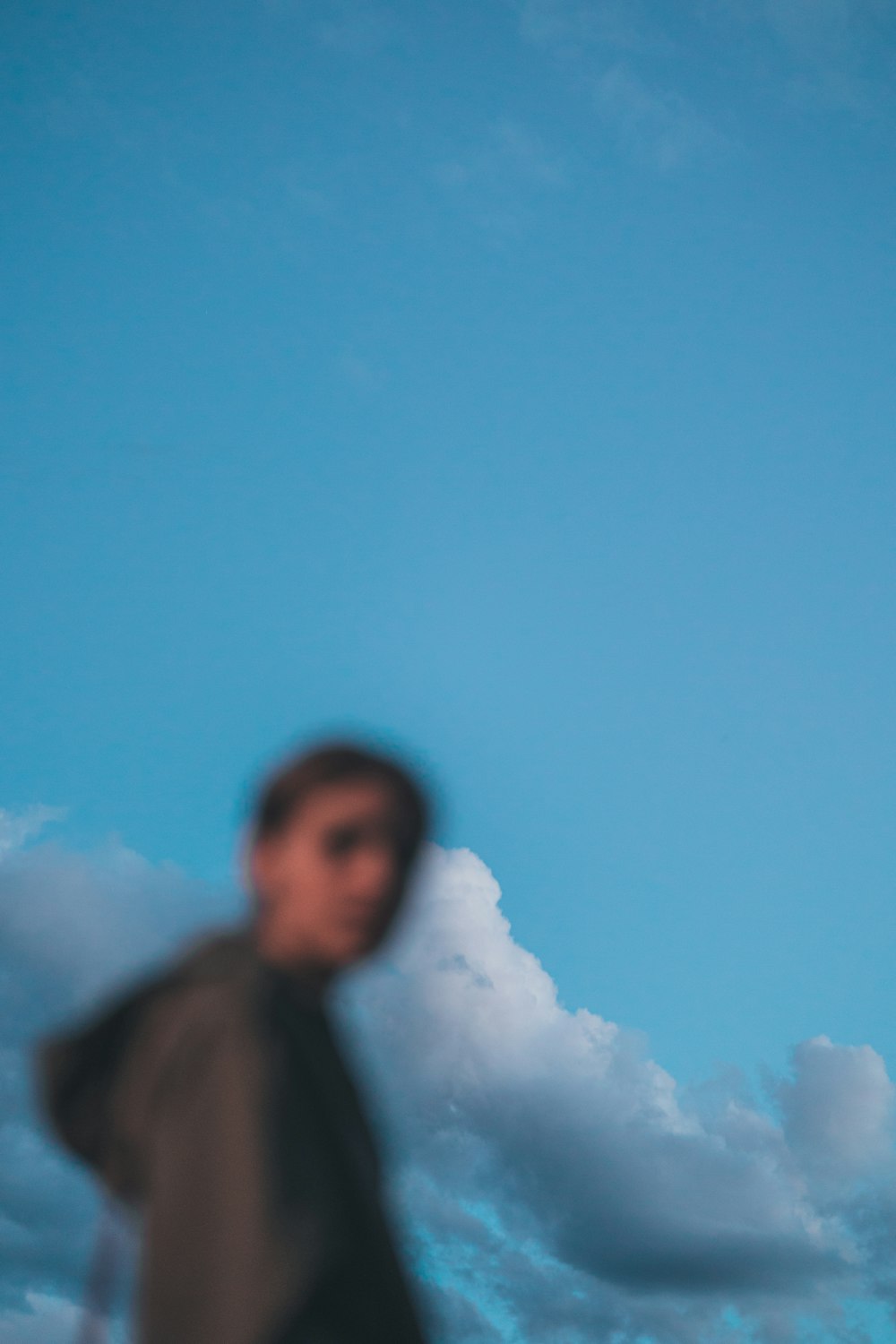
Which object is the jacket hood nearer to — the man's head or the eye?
the man's head

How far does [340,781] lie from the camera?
2.99 m

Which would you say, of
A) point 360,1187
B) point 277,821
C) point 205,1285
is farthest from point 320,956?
point 205,1285

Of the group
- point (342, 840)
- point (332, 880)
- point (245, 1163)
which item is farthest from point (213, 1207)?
point (342, 840)

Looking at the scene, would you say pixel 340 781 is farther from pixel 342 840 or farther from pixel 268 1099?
pixel 268 1099

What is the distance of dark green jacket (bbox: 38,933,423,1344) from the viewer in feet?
6.93

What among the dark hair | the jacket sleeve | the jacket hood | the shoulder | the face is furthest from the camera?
the dark hair

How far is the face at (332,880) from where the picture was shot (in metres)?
2.84

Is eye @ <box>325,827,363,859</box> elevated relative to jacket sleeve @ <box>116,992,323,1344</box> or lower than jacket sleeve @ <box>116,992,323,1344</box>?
elevated

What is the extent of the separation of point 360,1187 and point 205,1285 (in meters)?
0.41

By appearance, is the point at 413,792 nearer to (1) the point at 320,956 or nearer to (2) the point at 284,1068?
(1) the point at 320,956

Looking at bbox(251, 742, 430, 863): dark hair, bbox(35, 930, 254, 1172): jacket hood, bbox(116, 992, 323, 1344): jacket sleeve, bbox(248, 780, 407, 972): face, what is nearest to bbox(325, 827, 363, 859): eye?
bbox(248, 780, 407, 972): face

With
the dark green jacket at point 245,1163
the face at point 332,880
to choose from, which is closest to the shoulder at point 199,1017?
the dark green jacket at point 245,1163

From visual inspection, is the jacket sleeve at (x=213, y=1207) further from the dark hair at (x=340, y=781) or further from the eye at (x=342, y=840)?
the dark hair at (x=340, y=781)

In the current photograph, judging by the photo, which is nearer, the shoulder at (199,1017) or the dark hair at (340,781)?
the shoulder at (199,1017)
